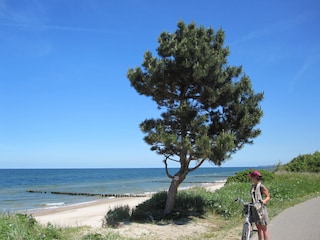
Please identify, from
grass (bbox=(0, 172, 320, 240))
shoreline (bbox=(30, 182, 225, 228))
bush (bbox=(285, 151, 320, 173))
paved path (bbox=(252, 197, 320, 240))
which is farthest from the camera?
bush (bbox=(285, 151, 320, 173))

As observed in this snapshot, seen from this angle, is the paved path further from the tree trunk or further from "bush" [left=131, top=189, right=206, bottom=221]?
the tree trunk

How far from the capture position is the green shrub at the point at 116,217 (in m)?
12.7

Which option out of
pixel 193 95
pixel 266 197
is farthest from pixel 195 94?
pixel 266 197

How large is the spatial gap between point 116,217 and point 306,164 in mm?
24351

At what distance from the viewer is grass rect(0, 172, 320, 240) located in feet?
25.0

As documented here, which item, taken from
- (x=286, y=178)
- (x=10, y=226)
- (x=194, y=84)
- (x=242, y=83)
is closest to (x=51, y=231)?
(x=10, y=226)

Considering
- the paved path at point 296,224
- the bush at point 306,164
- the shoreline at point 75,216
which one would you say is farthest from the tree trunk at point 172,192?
the bush at point 306,164

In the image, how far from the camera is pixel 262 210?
25.0 feet

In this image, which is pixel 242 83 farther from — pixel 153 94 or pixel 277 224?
pixel 277 224

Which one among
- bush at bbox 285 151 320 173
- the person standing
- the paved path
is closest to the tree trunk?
the paved path

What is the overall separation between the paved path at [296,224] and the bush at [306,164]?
18294 millimetres

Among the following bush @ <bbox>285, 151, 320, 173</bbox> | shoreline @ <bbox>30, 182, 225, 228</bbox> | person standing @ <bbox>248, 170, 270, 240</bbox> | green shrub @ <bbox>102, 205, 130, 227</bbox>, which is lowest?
shoreline @ <bbox>30, 182, 225, 228</bbox>

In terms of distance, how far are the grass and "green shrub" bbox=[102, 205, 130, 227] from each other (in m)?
0.12

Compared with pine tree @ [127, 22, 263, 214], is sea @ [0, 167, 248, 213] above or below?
below
